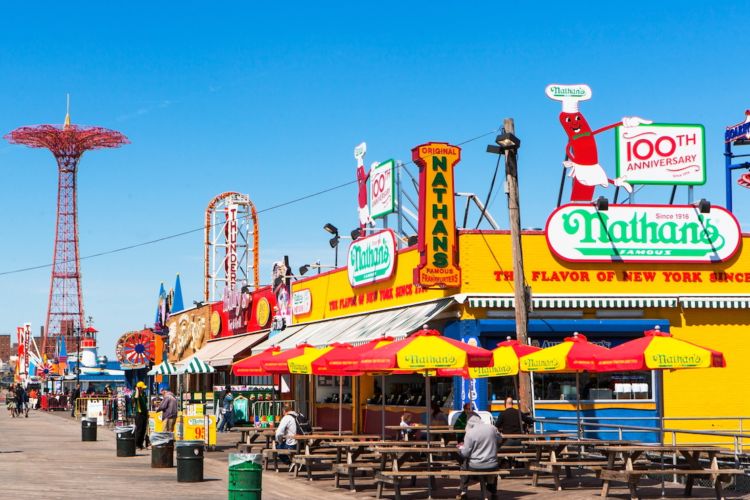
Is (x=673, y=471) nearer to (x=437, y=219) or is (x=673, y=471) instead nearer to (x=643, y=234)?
(x=437, y=219)

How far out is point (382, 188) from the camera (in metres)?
32.5

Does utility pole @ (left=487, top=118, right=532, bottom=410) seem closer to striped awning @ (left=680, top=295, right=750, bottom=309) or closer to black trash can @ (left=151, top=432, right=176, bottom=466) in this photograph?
striped awning @ (left=680, top=295, right=750, bottom=309)

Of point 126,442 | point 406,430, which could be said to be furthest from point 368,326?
point 406,430

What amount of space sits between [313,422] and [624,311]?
13.3 meters

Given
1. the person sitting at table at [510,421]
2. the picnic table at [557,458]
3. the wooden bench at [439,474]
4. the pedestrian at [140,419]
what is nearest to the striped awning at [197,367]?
the pedestrian at [140,419]

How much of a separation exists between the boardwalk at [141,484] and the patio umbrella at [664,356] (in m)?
2.09

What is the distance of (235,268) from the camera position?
192 ft

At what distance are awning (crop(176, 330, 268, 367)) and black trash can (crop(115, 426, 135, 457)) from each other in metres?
10.6

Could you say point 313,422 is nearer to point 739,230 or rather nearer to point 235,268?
point 739,230

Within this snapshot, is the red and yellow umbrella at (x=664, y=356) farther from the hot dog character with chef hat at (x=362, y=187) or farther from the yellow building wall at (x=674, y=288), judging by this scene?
the hot dog character with chef hat at (x=362, y=187)

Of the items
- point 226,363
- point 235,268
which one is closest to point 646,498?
point 226,363

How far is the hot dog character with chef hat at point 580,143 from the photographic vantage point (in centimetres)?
2919

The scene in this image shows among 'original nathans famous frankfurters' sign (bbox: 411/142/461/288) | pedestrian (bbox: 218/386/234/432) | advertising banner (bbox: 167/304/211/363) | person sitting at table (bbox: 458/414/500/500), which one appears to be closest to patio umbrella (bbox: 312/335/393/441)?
'original nathans famous frankfurters' sign (bbox: 411/142/461/288)

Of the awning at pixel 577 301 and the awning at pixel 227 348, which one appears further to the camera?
the awning at pixel 227 348
